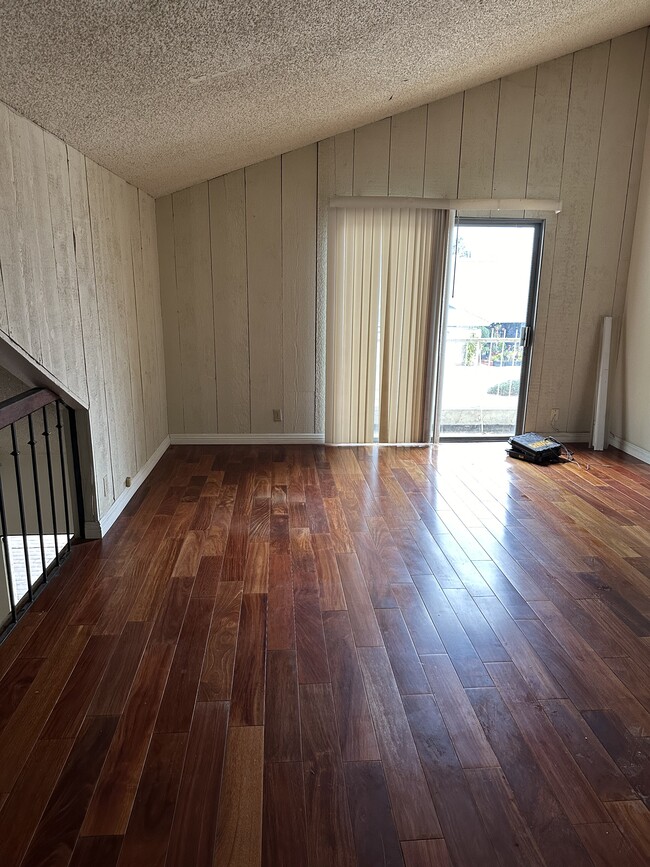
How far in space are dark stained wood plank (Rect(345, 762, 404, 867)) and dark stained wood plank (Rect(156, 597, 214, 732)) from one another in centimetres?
57

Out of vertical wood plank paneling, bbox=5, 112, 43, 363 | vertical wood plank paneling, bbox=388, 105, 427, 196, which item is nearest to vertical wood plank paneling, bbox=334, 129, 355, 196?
vertical wood plank paneling, bbox=388, 105, 427, 196

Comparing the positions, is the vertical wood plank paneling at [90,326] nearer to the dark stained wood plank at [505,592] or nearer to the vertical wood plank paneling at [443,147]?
the dark stained wood plank at [505,592]

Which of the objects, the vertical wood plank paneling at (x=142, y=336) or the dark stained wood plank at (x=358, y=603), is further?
the vertical wood plank paneling at (x=142, y=336)

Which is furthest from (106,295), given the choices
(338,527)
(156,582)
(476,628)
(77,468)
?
(476,628)

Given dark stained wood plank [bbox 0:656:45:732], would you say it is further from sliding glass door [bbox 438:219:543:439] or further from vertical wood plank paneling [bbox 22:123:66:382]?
sliding glass door [bbox 438:219:543:439]

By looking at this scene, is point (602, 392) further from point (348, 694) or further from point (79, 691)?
point (79, 691)

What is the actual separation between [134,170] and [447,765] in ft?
11.9

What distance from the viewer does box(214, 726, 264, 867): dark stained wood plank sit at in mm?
1468

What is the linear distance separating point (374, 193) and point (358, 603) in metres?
3.56

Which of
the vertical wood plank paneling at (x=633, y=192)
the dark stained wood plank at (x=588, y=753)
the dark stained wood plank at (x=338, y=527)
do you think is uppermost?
the vertical wood plank paneling at (x=633, y=192)

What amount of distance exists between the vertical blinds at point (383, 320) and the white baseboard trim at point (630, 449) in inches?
68.3

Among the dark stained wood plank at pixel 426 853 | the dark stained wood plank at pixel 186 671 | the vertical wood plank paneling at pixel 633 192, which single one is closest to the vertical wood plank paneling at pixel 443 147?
the vertical wood plank paneling at pixel 633 192

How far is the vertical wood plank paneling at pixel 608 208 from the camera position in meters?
4.78

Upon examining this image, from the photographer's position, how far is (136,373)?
4125mm
